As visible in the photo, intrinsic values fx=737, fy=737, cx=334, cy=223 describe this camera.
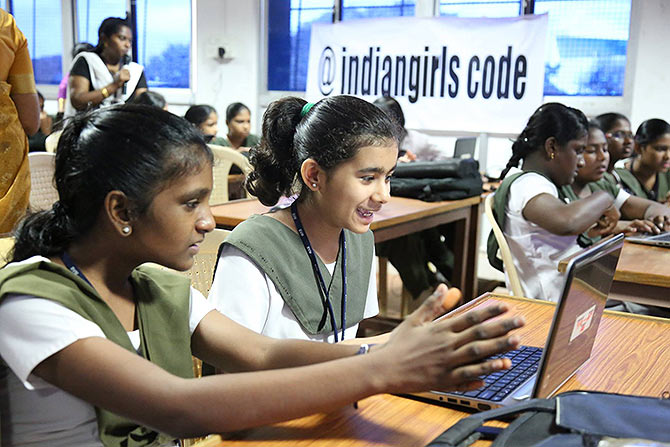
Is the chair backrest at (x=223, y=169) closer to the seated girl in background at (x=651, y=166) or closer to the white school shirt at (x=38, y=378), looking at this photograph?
the seated girl in background at (x=651, y=166)

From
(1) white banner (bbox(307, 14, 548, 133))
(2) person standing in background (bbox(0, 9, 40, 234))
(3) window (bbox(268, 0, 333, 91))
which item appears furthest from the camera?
(3) window (bbox(268, 0, 333, 91))

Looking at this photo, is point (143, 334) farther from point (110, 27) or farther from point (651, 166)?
point (110, 27)

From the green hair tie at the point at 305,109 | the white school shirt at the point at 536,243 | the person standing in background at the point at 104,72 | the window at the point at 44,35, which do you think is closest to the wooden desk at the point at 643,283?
the white school shirt at the point at 536,243

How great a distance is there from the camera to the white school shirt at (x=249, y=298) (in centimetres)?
136

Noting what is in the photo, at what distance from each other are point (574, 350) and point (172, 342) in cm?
57

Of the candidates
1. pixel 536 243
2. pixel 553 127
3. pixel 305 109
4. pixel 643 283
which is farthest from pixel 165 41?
pixel 643 283

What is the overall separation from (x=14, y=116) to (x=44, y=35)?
6.21m

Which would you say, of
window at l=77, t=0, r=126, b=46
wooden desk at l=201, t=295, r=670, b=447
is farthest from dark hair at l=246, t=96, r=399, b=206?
window at l=77, t=0, r=126, b=46

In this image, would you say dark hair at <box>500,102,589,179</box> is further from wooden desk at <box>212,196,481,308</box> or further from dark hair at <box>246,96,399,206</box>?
dark hair at <box>246,96,399,206</box>

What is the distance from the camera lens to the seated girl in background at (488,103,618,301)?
93.1 inches

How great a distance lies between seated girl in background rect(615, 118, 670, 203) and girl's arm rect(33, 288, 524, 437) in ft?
9.74

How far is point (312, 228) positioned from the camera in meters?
1.49

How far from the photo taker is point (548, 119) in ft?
8.39

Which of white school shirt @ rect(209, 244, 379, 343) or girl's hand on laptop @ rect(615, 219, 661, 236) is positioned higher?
white school shirt @ rect(209, 244, 379, 343)
